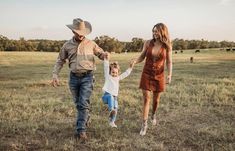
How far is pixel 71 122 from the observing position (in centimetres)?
901

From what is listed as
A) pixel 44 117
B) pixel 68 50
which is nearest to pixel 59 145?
pixel 68 50

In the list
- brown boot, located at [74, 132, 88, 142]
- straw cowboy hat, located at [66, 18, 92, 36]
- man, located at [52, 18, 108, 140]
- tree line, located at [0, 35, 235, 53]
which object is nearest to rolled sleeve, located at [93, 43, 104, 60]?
man, located at [52, 18, 108, 140]

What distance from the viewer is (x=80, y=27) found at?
7418 millimetres

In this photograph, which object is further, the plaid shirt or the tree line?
the tree line

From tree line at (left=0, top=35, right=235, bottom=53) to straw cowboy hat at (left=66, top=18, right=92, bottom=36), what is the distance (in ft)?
255

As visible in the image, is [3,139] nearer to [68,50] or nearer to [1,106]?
[68,50]

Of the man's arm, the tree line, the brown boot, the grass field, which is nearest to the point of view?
the grass field

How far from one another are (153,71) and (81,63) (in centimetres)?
157

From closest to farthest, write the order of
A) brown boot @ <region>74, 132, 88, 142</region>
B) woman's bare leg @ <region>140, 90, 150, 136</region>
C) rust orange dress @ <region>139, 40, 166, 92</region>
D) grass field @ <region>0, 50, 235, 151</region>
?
grass field @ <region>0, 50, 235, 151</region> → brown boot @ <region>74, 132, 88, 142</region> → woman's bare leg @ <region>140, 90, 150, 136</region> → rust orange dress @ <region>139, 40, 166, 92</region>

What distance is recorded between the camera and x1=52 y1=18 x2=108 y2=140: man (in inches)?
294

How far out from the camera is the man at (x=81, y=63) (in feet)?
24.5

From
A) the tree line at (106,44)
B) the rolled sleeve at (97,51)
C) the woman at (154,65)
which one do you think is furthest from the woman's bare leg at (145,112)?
the tree line at (106,44)

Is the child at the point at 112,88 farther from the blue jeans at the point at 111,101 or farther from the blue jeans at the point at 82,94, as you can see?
the blue jeans at the point at 82,94

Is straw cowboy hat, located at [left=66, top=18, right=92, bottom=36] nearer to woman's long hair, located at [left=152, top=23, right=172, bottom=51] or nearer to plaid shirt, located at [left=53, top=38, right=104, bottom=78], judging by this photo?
plaid shirt, located at [left=53, top=38, right=104, bottom=78]
